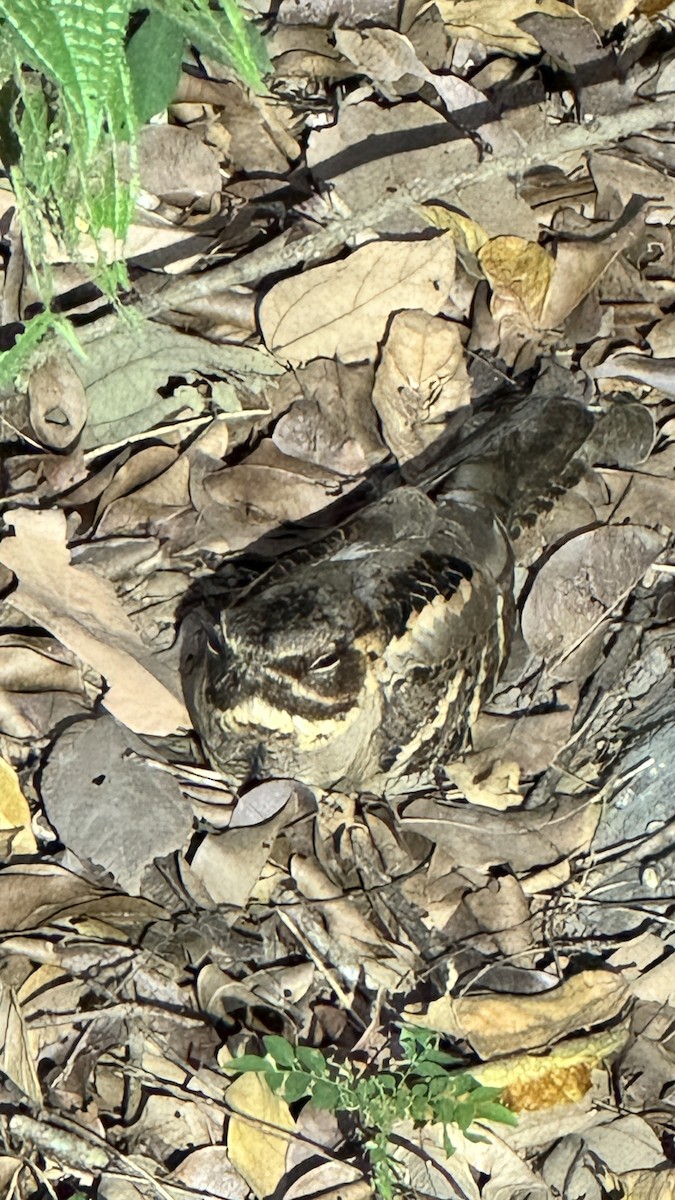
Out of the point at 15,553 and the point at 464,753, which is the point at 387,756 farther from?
the point at 15,553

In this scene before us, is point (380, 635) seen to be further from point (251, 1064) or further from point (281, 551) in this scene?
point (251, 1064)

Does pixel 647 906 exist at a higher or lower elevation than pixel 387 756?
lower

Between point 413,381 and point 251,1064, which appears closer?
point 251,1064

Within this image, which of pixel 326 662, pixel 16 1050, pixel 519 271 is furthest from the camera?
pixel 519 271

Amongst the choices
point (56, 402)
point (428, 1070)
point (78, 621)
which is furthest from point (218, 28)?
point (428, 1070)

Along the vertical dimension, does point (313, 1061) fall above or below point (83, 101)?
below

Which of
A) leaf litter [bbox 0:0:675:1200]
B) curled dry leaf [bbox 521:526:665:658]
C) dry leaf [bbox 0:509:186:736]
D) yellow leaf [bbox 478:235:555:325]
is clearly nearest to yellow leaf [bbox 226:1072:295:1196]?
leaf litter [bbox 0:0:675:1200]

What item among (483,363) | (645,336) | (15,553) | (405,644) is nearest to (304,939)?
(405,644)
